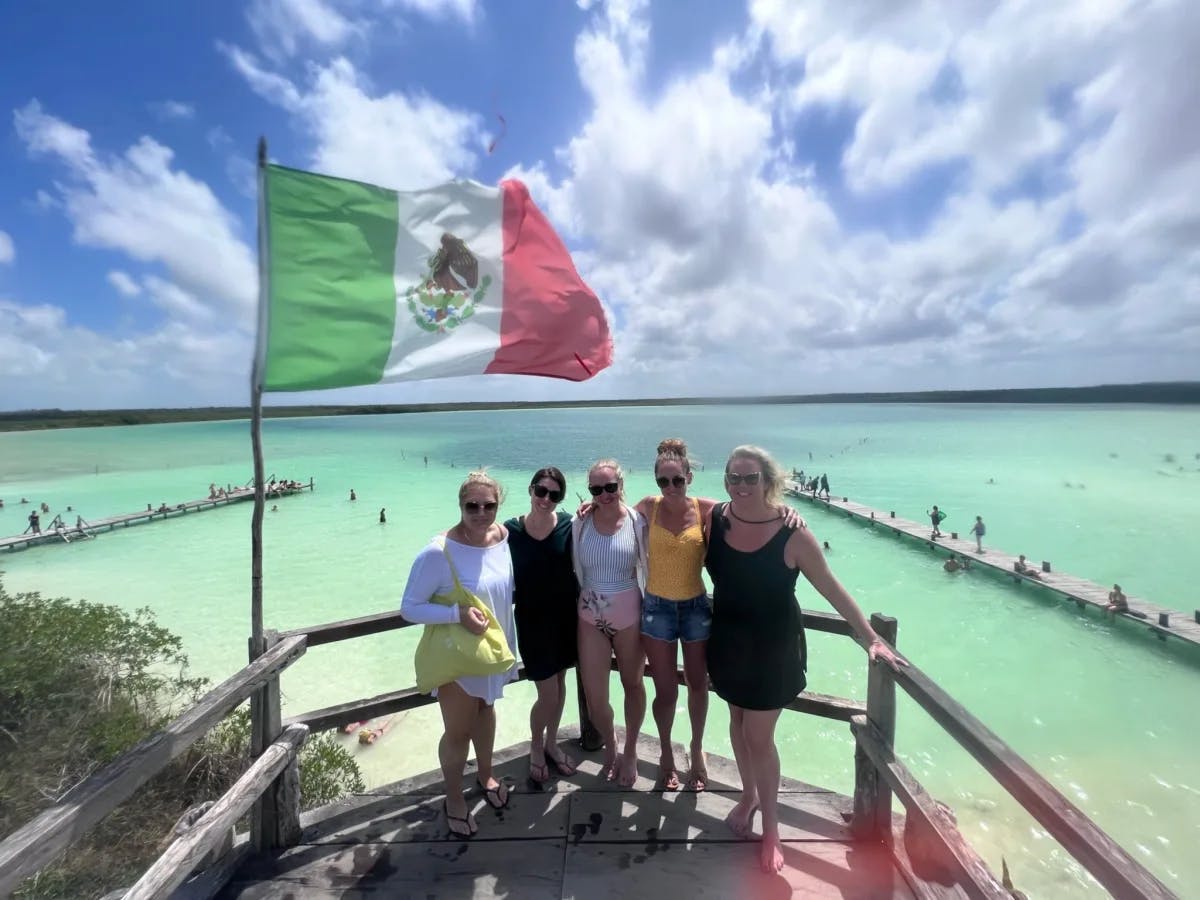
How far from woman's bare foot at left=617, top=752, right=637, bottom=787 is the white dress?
1200 mm

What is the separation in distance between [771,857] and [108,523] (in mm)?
38611

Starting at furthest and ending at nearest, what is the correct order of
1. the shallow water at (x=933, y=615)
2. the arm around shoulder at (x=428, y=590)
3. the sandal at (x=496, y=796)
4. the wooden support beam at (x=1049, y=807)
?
the shallow water at (x=933, y=615) → the sandal at (x=496, y=796) → the arm around shoulder at (x=428, y=590) → the wooden support beam at (x=1049, y=807)

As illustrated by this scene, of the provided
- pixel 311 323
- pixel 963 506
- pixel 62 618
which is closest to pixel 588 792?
pixel 311 323

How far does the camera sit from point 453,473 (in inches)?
2244

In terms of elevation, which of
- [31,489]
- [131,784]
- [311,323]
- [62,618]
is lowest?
[31,489]

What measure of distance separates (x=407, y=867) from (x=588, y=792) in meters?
1.26

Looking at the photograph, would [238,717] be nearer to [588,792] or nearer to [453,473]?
[588,792]

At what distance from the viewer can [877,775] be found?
3635mm

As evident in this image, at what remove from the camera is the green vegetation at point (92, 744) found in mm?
6199

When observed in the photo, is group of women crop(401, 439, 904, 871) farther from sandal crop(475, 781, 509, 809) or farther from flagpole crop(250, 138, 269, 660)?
flagpole crop(250, 138, 269, 660)

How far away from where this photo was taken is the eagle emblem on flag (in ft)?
13.6

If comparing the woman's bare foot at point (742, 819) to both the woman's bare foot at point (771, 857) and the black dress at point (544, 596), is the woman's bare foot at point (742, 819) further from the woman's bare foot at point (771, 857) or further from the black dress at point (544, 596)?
the black dress at point (544, 596)

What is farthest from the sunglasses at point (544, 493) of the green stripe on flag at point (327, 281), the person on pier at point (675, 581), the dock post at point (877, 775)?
the dock post at point (877, 775)

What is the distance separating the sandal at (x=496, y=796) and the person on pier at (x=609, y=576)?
1026 mm
